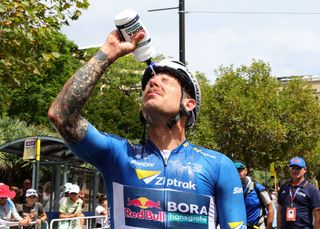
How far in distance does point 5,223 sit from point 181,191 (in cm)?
852

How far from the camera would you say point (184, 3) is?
17.8m

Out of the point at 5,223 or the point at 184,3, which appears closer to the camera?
the point at 5,223

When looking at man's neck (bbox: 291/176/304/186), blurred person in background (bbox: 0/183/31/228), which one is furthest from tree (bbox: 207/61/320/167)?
man's neck (bbox: 291/176/304/186)

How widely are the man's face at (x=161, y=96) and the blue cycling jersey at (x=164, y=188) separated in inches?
8.7

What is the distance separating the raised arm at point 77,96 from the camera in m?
3.15

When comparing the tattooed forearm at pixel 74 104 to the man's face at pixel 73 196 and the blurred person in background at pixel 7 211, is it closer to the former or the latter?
the blurred person in background at pixel 7 211

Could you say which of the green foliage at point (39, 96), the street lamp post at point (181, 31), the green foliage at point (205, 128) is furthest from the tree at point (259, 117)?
the street lamp post at point (181, 31)

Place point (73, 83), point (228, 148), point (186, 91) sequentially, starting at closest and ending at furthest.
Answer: point (73, 83), point (186, 91), point (228, 148)

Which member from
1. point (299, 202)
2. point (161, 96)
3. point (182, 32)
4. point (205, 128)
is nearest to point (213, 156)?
point (161, 96)

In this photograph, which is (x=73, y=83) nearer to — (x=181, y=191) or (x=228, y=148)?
(x=181, y=191)

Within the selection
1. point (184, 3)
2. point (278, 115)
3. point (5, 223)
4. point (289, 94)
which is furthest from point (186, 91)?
point (289, 94)

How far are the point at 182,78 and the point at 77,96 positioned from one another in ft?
2.14

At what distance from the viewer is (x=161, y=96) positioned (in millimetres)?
3402

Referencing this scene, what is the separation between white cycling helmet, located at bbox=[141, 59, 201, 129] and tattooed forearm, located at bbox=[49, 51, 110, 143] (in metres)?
0.42
